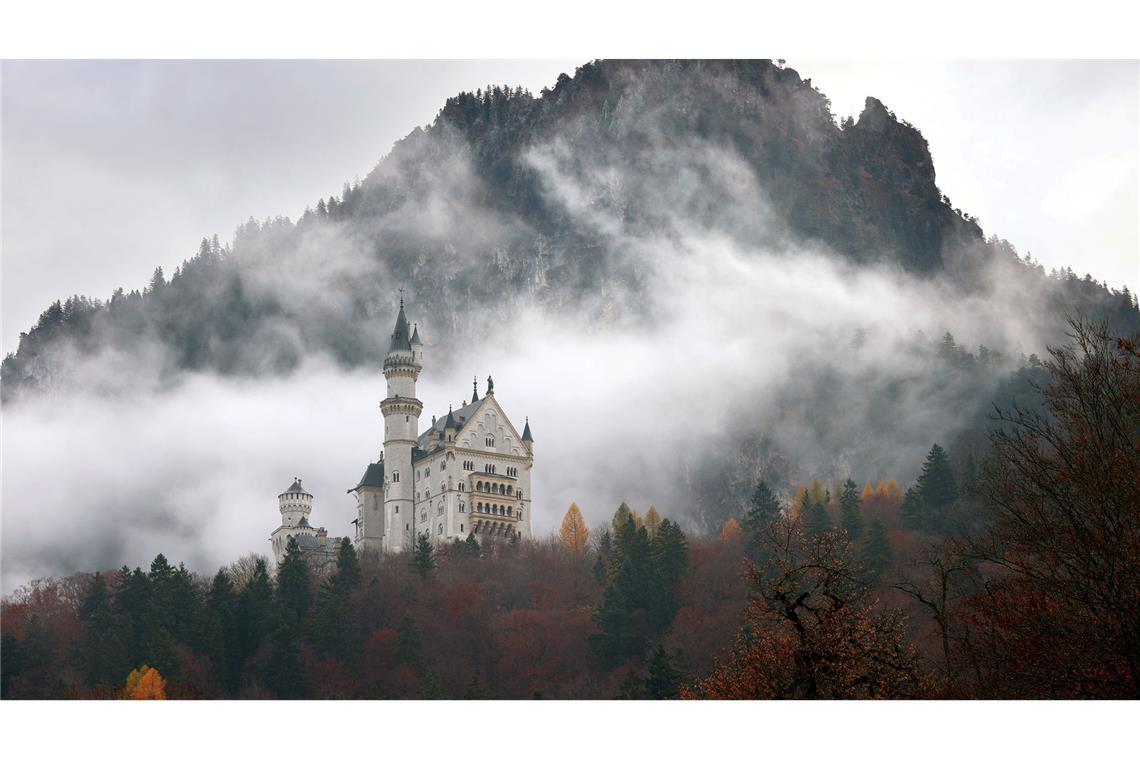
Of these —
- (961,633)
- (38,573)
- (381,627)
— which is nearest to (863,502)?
(381,627)

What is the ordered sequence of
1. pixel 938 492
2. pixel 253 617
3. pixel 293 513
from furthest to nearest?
1. pixel 293 513
2. pixel 938 492
3. pixel 253 617

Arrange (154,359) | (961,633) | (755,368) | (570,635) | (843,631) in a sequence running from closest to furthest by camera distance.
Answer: (843,631), (961,633), (570,635), (755,368), (154,359)

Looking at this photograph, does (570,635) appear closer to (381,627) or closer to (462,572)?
(381,627)

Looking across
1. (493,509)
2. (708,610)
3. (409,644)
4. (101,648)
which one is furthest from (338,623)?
(493,509)

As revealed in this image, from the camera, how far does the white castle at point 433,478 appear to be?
107438mm

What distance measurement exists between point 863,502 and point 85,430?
3123 inches

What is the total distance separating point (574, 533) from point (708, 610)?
3729 cm

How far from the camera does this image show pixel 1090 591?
1050 inches

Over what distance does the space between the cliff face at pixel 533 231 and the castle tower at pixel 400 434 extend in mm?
61251

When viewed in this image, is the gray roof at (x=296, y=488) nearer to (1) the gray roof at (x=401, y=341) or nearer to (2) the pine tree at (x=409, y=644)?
(1) the gray roof at (x=401, y=341)

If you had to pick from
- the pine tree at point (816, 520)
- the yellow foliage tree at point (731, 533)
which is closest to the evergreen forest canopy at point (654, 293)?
the yellow foliage tree at point (731, 533)

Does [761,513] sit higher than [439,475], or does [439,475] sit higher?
[439,475]

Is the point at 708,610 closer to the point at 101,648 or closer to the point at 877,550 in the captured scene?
the point at 877,550

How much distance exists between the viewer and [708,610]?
73000 millimetres
